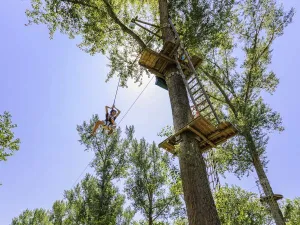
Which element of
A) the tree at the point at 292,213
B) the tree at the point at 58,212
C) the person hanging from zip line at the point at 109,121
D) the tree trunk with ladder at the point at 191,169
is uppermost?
the tree at the point at 58,212

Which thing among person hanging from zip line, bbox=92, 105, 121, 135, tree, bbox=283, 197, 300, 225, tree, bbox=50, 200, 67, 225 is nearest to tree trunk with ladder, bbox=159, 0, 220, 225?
person hanging from zip line, bbox=92, 105, 121, 135

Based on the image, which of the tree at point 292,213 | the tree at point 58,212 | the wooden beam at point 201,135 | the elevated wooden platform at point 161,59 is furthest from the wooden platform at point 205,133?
the tree at point 58,212

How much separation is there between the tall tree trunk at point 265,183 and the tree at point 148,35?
514 centimetres

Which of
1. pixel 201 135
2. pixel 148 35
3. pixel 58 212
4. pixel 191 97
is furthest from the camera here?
pixel 58 212

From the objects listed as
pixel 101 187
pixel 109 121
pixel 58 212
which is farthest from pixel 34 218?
pixel 109 121

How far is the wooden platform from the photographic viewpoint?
4590 mm

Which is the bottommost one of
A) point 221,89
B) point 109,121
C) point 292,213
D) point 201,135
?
point 201,135

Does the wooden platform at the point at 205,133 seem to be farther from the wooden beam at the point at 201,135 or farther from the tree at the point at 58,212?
the tree at the point at 58,212

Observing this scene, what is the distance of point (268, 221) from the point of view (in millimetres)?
13227

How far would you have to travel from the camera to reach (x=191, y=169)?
4.30m

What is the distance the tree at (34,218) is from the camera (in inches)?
1016

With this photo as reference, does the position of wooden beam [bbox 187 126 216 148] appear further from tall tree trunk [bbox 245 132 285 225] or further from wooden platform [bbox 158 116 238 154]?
tall tree trunk [bbox 245 132 285 225]

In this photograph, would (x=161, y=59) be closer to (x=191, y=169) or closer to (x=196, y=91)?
(x=196, y=91)

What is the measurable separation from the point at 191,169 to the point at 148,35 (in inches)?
327
